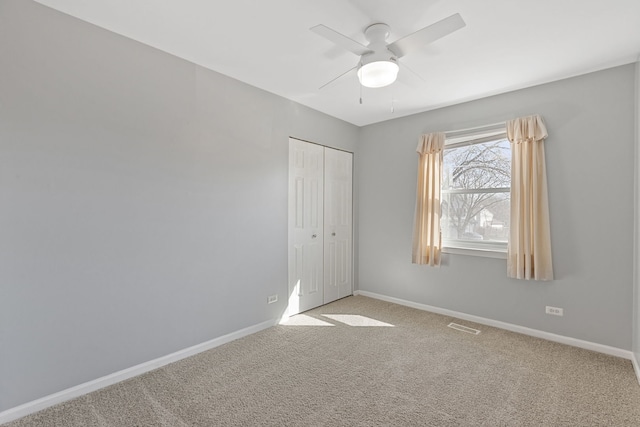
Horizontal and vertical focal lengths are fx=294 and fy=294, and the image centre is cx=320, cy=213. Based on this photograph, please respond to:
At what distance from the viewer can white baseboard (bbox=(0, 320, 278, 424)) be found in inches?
71.9

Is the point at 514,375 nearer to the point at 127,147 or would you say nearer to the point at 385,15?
the point at 385,15

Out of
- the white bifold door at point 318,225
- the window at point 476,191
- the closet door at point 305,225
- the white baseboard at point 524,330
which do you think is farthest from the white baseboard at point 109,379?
the window at point 476,191

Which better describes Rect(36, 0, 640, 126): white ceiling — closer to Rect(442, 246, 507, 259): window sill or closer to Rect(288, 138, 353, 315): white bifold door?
Rect(288, 138, 353, 315): white bifold door

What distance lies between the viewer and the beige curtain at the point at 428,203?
143 inches

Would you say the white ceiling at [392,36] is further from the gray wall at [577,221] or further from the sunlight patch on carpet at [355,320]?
the sunlight patch on carpet at [355,320]

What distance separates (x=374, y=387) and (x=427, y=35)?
243 centimetres

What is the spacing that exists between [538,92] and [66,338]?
4.57 m

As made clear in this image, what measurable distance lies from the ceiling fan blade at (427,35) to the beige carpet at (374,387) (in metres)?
2.36

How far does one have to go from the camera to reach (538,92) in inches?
118

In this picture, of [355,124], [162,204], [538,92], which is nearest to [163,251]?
[162,204]

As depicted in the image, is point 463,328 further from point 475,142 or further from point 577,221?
point 475,142

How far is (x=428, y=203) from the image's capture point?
3674 millimetres

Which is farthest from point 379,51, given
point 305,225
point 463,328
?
point 463,328

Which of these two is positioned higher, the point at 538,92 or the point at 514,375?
the point at 538,92
